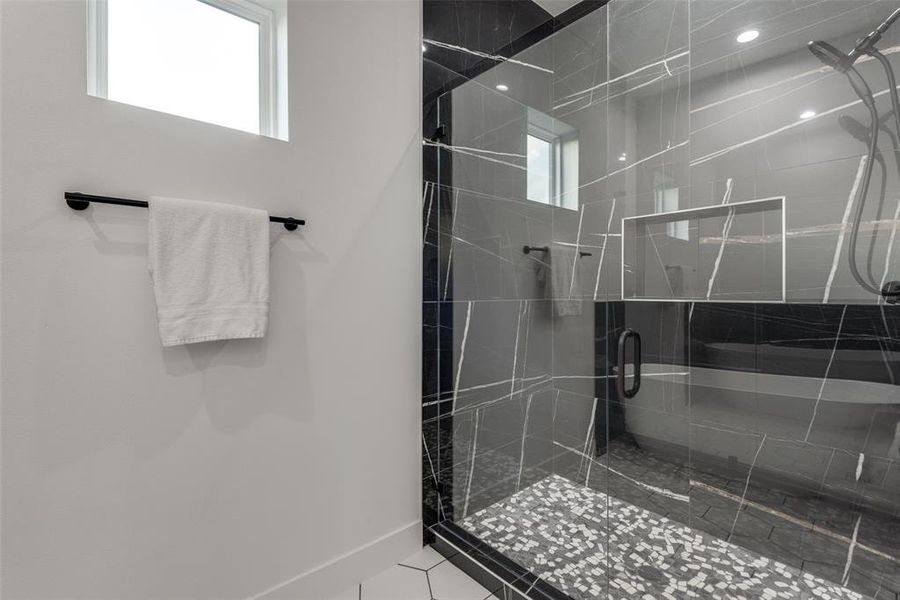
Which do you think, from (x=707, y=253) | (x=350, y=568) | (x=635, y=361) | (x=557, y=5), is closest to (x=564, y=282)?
(x=635, y=361)

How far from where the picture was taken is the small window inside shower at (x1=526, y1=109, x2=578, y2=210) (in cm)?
174

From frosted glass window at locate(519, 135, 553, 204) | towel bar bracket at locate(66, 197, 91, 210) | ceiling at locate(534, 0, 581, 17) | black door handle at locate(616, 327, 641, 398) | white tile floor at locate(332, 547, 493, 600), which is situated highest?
ceiling at locate(534, 0, 581, 17)

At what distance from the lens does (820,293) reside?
3.72 ft

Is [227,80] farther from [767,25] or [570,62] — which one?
[767,25]

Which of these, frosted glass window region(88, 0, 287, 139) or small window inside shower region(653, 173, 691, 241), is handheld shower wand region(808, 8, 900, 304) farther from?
frosted glass window region(88, 0, 287, 139)

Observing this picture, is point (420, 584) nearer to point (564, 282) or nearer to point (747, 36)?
point (564, 282)

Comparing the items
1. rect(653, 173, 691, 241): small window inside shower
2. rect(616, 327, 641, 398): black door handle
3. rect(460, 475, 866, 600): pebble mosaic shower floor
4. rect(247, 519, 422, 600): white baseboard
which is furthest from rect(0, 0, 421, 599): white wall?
rect(653, 173, 691, 241): small window inside shower

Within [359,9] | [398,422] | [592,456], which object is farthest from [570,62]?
[398,422]

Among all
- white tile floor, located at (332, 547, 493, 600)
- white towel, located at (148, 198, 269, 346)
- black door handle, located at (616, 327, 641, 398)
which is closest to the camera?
white towel, located at (148, 198, 269, 346)

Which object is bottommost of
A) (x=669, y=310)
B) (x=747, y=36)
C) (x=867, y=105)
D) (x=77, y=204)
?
(x=669, y=310)

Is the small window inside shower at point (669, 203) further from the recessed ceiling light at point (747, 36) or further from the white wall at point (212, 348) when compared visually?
the white wall at point (212, 348)

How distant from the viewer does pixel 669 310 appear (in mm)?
1404

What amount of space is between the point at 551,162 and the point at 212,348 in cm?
152

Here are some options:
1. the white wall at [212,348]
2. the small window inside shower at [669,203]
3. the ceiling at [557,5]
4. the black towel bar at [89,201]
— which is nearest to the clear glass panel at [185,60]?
the white wall at [212,348]
